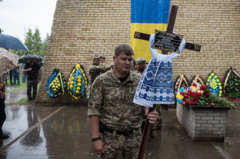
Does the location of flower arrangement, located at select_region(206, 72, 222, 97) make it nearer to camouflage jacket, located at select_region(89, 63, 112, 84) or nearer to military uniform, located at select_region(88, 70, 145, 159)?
camouflage jacket, located at select_region(89, 63, 112, 84)

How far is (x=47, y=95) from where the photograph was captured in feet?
25.0

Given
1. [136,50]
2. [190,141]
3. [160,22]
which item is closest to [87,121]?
[136,50]

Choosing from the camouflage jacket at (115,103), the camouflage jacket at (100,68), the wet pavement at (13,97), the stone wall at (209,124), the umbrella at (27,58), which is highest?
the umbrella at (27,58)

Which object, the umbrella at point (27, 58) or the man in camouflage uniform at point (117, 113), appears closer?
the man in camouflage uniform at point (117, 113)

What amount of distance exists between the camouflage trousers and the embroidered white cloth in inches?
16.6

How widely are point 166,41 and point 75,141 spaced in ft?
10.2

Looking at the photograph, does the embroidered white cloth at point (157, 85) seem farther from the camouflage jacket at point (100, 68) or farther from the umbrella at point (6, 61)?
the camouflage jacket at point (100, 68)

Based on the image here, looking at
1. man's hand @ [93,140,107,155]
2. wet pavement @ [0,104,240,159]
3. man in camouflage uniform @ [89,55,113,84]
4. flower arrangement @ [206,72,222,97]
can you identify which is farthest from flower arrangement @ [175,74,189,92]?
man's hand @ [93,140,107,155]

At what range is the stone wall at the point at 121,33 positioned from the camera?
280 inches

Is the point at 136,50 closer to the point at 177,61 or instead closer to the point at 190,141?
the point at 190,141

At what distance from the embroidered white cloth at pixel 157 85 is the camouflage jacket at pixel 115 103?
0.17 meters

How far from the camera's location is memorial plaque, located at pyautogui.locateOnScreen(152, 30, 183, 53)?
1898 millimetres

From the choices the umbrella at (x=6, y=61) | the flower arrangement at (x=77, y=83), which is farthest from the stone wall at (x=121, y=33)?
the umbrella at (x=6, y=61)

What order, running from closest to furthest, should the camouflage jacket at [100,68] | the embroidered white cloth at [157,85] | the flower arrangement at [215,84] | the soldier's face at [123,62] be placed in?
the embroidered white cloth at [157,85] < the soldier's face at [123,62] < the camouflage jacket at [100,68] < the flower arrangement at [215,84]
